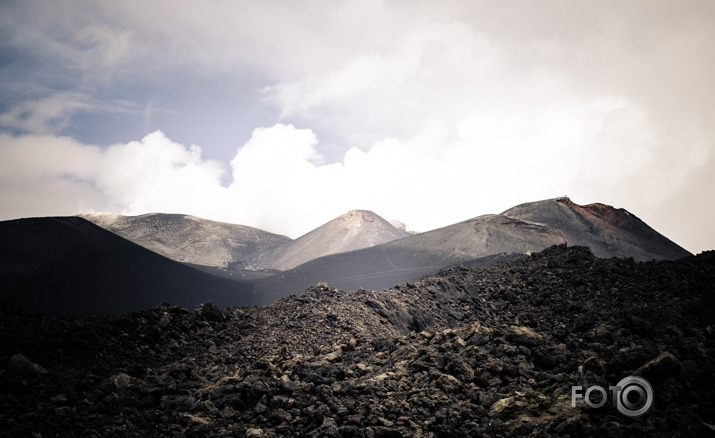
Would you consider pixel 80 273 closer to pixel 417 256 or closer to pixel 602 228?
pixel 417 256

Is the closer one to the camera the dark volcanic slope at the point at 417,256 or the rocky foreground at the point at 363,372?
the rocky foreground at the point at 363,372

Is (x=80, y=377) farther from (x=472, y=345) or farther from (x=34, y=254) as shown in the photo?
(x=34, y=254)

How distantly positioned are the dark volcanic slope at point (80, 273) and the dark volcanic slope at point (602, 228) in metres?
42.8

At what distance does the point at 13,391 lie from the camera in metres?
5.50

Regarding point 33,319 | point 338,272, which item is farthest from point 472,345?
point 338,272

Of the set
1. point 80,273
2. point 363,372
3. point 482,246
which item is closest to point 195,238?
point 482,246

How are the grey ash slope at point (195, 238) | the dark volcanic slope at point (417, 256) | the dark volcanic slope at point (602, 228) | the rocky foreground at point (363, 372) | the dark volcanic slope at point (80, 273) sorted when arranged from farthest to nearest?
the grey ash slope at point (195, 238) < the dark volcanic slope at point (602, 228) < the dark volcanic slope at point (417, 256) < the dark volcanic slope at point (80, 273) < the rocky foreground at point (363, 372)

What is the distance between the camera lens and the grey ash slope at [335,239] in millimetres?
76812

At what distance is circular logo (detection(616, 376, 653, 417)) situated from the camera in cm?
491

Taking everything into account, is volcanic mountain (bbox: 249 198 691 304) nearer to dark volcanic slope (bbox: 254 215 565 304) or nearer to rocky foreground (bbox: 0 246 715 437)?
dark volcanic slope (bbox: 254 215 565 304)
